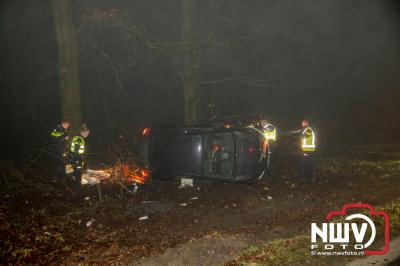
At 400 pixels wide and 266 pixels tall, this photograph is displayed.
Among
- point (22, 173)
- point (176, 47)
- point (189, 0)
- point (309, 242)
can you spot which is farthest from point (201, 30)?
point (309, 242)

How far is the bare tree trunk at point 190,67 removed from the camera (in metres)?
11.9

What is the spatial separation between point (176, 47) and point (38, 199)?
5524mm

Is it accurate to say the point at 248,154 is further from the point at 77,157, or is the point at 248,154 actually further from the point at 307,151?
the point at 77,157

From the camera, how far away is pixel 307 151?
35.7ft

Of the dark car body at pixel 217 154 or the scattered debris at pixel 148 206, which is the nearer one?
the scattered debris at pixel 148 206

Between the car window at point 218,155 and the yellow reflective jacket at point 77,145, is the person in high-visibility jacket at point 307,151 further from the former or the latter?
the yellow reflective jacket at point 77,145

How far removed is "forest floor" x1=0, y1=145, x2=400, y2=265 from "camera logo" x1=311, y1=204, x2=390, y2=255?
224 millimetres

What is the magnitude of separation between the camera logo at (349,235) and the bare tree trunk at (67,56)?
6.93 meters

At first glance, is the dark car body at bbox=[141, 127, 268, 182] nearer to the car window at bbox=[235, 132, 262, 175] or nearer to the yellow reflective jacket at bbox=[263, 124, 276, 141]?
the car window at bbox=[235, 132, 262, 175]

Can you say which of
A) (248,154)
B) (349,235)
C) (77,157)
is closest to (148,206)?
(77,157)

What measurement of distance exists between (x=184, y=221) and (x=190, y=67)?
6.13m

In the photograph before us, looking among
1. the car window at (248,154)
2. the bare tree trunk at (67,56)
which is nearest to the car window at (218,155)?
the car window at (248,154)

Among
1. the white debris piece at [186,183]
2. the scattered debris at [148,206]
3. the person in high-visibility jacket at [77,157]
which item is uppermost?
the person in high-visibility jacket at [77,157]

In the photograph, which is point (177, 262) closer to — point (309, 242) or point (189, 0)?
point (309, 242)
